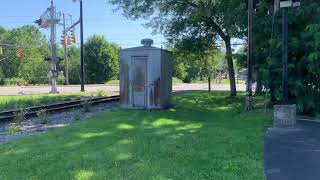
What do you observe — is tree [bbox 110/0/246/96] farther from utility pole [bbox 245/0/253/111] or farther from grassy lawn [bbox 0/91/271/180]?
grassy lawn [bbox 0/91/271/180]

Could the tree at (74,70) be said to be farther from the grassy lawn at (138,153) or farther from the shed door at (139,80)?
the grassy lawn at (138,153)

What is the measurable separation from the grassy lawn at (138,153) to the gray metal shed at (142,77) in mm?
6020

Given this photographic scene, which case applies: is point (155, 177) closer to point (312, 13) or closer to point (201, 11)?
point (312, 13)

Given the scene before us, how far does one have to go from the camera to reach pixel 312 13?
17.6 m

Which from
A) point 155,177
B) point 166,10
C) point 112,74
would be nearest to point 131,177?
point 155,177

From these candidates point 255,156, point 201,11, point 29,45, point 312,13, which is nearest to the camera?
point 255,156

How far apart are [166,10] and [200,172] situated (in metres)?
25.5

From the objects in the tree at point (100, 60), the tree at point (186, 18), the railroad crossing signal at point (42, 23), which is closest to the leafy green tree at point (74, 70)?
the tree at point (100, 60)

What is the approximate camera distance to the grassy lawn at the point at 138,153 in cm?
783

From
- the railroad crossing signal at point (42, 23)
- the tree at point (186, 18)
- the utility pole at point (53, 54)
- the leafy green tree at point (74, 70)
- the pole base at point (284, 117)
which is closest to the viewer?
the pole base at point (284, 117)

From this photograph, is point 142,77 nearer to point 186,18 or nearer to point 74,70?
point 186,18

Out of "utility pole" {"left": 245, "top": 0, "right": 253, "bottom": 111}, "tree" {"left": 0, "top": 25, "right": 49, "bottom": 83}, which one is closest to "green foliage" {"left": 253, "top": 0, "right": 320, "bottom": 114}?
"utility pole" {"left": 245, "top": 0, "right": 253, "bottom": 111}

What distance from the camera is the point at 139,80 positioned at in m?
20.5

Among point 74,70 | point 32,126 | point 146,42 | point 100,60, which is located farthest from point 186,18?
point 74,70
